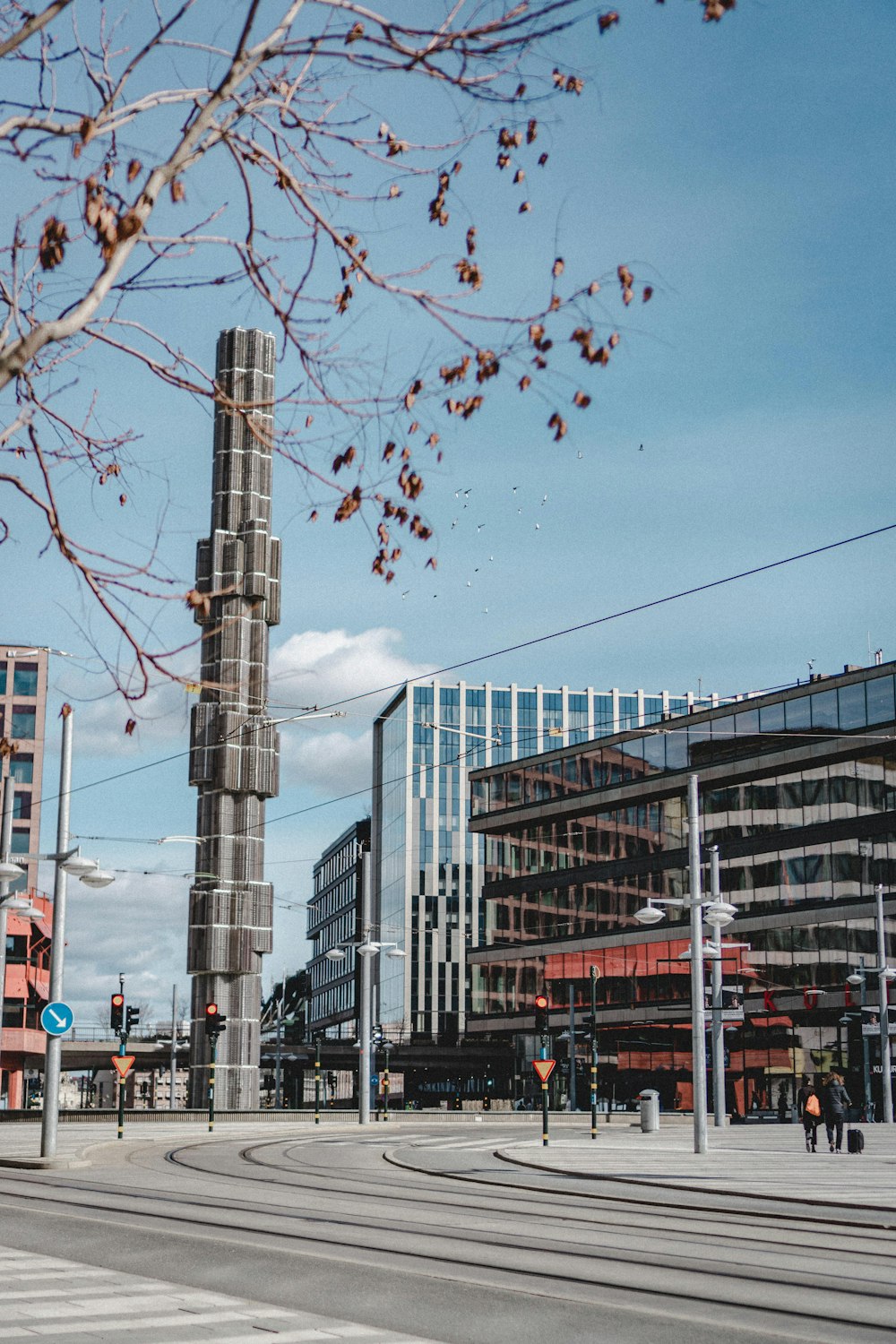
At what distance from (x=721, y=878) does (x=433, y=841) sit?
79.6 meters

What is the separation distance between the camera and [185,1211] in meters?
17.5

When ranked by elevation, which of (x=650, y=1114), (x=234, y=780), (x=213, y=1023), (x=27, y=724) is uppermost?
(x=27, y=724)

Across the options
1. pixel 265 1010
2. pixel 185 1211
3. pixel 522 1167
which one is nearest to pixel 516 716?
pixel 265 1010

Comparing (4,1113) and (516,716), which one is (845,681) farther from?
(516,716)

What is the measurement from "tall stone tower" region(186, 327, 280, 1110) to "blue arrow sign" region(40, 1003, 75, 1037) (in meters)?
30.4

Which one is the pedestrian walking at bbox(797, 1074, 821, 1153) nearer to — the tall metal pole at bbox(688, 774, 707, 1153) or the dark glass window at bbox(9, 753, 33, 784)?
the tall metal pole at bbox(688, 774, 707, 1153)

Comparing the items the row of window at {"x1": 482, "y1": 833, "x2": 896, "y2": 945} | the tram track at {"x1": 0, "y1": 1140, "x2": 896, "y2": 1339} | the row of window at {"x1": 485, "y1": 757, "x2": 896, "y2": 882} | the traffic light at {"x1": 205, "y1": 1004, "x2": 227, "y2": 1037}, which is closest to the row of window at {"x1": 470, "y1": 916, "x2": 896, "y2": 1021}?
the row of window at {"x1": 482, "y1": 833, "x2": 896, "y2": 945}

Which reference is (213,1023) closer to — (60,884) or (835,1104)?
(60,884)

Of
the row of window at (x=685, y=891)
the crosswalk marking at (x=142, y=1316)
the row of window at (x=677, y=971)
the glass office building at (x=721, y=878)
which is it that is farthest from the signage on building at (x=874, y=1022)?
the crosswalk marking at (x=142, y=1316)

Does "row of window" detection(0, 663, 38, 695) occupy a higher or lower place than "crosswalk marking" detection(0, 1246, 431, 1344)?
higher

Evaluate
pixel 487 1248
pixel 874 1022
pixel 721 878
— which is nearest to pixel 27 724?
pixel 721 878

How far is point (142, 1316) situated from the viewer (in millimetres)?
9594

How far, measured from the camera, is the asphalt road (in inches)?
391

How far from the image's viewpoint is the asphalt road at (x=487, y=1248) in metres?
9.92
